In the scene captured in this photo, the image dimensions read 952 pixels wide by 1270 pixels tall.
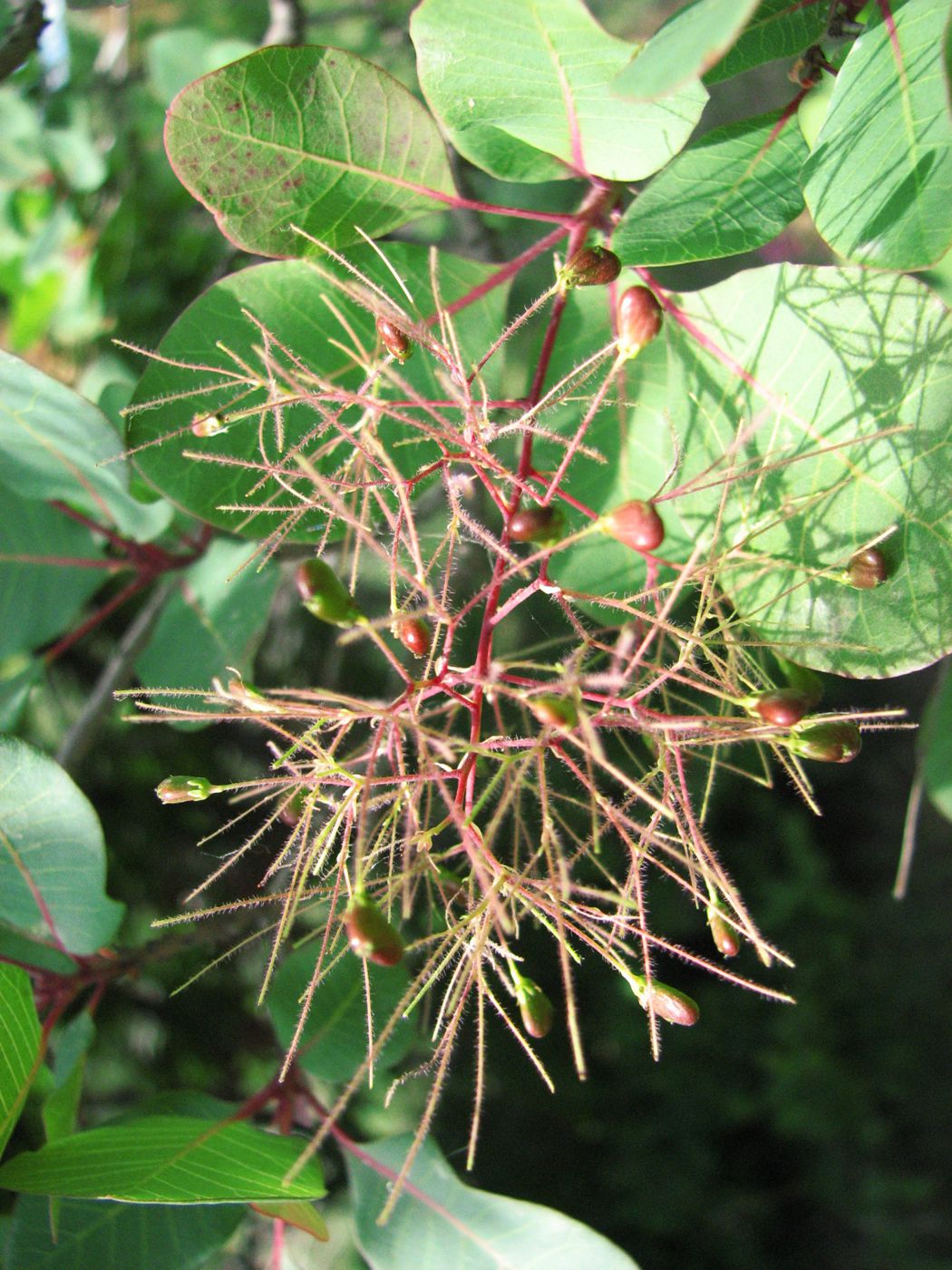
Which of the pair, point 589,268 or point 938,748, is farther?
point 938,748

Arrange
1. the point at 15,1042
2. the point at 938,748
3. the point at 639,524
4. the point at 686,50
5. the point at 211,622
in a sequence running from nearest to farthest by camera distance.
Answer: the point at 686,50
the point at 639,524
the point at 15,1042
the point at 938,748
the point at 211,622

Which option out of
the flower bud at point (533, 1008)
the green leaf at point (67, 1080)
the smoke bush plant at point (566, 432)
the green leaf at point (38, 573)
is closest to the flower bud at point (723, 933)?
the smoke bush plant at point (566, 432)

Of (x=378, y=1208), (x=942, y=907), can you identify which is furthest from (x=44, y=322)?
(x=942, y=907)

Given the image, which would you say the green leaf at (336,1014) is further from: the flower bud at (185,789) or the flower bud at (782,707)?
the flower bud at (782,707)

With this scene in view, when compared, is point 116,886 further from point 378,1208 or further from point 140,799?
point 378,1208

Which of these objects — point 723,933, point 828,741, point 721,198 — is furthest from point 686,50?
point 723,933

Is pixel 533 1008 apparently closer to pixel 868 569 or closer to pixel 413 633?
pixel 413 633
